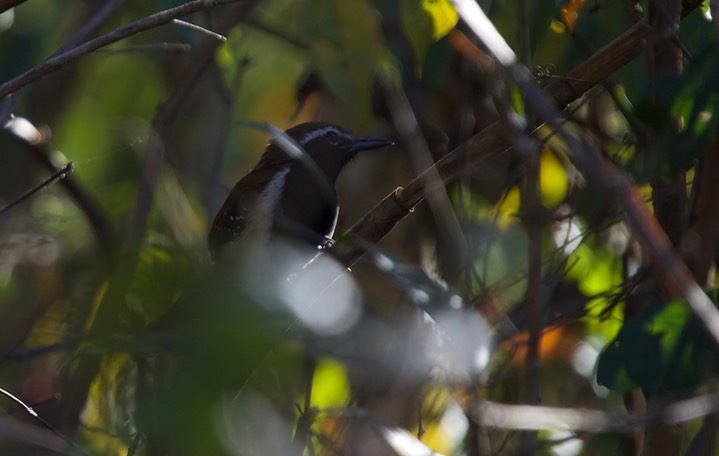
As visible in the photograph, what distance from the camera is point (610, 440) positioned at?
3693 mm

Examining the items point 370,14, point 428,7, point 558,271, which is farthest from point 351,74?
point 558,271

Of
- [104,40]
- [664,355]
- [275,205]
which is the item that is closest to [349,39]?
[275,205]

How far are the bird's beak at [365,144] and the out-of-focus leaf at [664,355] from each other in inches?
79.4

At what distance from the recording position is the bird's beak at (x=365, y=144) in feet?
14.8

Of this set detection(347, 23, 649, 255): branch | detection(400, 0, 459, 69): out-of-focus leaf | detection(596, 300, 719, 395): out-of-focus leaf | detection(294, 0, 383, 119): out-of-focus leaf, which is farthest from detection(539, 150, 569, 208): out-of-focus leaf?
detection(596, 300, 719, 395): out-of-focus leaf

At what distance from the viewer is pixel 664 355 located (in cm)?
260

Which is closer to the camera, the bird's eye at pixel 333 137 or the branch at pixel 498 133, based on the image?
the branch at pixel 498 133

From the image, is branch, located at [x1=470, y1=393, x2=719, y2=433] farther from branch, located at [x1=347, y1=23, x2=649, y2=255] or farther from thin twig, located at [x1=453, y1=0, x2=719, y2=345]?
branch, located at [x1=347, y1=23, x2=649, y2=255]

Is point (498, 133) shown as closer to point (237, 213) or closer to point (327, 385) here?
point (327, 385)

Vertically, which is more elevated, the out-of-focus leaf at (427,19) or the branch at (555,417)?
the out-of-focus leaf at (427,19)

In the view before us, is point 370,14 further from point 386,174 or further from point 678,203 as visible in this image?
point 386,174

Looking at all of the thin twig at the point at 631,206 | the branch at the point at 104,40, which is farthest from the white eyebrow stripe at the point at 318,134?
the thin twig at the point at 631,206

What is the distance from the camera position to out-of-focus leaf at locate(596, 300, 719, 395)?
2561 mm

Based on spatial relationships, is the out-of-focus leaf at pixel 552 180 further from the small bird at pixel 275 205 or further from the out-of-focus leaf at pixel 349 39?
the out-of-focus leaf at pixel 349 39
